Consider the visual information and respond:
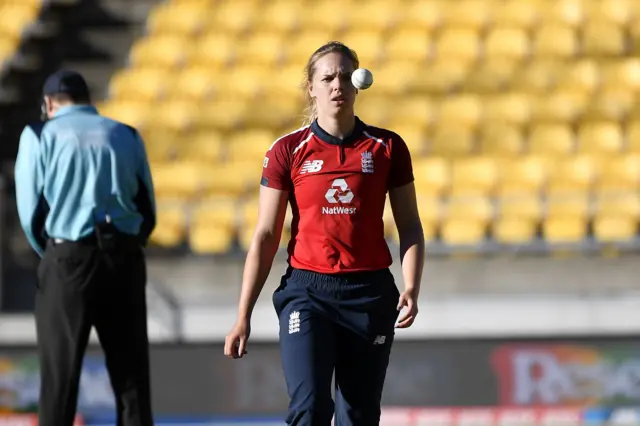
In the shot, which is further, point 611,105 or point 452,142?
point 611,105

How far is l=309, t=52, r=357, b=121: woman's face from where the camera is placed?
→ 4.84 metres

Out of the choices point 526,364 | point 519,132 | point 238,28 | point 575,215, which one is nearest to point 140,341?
point 526,364

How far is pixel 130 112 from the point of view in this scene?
13.9m

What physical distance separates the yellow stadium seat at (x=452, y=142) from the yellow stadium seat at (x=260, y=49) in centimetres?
238

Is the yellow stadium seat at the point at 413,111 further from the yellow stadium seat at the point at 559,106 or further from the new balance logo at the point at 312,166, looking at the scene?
the new balance logo at the point at 312,166

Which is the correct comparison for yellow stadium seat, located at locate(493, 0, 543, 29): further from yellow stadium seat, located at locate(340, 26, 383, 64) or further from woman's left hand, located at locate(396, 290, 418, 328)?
woman's left hand, located at locate(396, 290, 418, 328)

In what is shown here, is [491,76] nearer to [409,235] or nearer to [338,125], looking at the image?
[409,235]

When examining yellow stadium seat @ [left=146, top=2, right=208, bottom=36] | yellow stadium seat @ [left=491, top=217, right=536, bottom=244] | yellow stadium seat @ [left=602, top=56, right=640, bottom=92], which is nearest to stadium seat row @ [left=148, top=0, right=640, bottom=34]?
yellow stadium seat @ [left=146, top=2, right=208, bottom=36]

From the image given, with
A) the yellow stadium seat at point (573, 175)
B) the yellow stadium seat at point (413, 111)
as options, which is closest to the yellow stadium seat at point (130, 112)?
the yellow stadium seat at point (413, 111)

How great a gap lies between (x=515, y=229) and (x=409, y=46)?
11.6 ft

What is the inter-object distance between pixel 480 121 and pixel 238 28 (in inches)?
133

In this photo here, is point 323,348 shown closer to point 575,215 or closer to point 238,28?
point 575,215

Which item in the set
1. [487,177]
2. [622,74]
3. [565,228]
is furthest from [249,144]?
[622,74]

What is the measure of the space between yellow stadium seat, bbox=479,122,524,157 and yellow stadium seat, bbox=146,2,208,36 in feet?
13.1
